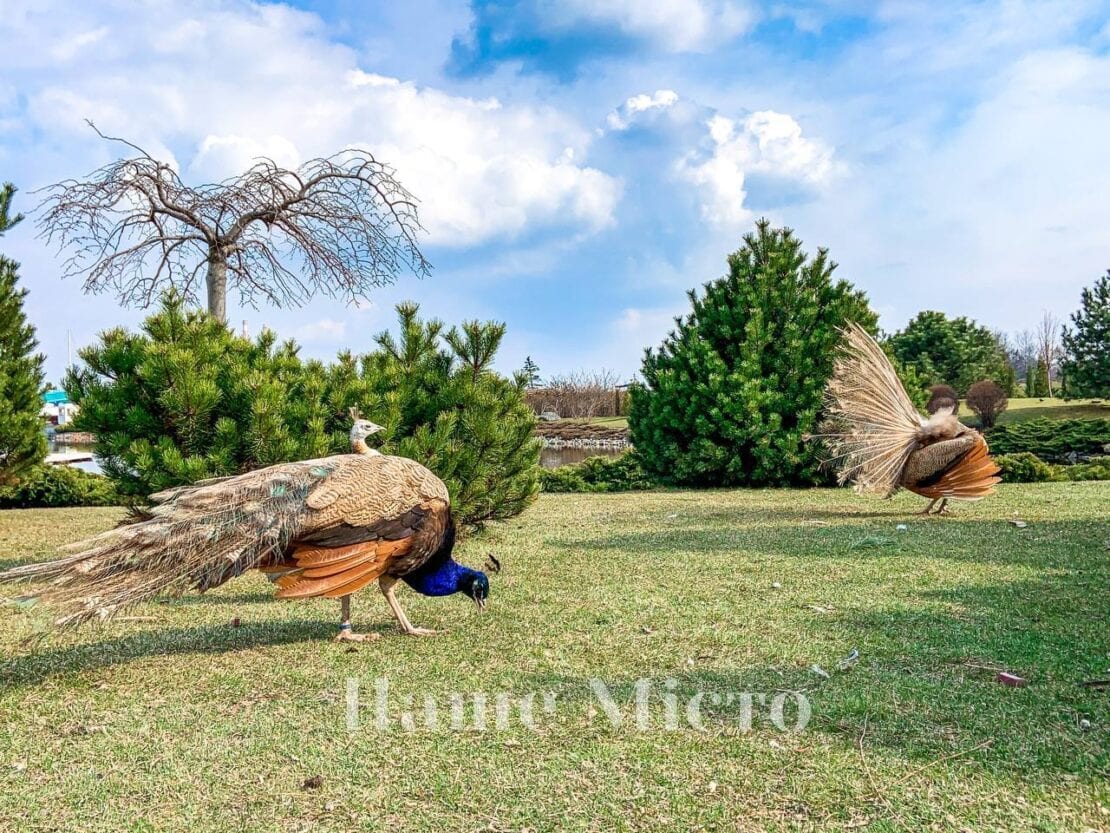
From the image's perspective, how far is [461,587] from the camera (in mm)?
4605

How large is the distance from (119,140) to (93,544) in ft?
17.2

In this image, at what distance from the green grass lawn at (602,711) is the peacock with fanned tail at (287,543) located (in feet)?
1.46

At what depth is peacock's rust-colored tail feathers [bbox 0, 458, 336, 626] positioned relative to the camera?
349cm

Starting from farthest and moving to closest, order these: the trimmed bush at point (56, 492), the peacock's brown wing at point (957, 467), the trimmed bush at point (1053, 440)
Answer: the trimmed bush at point (1053, 440)
the trimmed bush at point (56, 492)
the peacock's brown wing at point (957, 467)

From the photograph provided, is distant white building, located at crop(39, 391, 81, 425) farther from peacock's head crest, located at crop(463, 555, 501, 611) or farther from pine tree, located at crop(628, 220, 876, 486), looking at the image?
pine tree, located at crop(628, 220, 876, 486)

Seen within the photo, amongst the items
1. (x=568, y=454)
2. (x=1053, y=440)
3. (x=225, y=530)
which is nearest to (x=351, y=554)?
(x=225, y=530)

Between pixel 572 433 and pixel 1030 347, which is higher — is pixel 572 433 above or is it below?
below

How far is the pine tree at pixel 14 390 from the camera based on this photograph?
9531 millimetres

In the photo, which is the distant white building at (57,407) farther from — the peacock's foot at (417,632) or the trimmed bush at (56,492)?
the peacock's foot at (417,632)

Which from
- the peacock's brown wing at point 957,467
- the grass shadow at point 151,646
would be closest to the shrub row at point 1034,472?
the peacock's brown wing at point 957,467

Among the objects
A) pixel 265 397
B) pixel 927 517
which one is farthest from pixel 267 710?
pixel 927 517

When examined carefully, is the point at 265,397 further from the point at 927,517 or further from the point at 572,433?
the point at 572,433

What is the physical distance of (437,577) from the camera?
452 cm

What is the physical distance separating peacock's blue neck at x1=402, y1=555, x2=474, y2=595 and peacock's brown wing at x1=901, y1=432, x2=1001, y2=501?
5.91m
